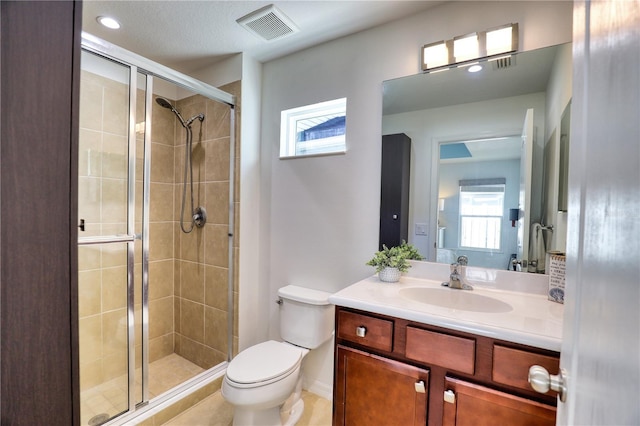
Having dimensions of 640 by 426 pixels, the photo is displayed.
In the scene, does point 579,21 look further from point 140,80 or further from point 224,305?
point 224,305

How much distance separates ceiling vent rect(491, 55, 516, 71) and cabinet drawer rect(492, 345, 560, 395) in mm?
1324

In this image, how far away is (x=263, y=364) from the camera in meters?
1.58

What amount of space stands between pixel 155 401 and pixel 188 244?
112 cm

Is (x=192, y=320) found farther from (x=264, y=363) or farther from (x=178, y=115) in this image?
(x=178, y=115)

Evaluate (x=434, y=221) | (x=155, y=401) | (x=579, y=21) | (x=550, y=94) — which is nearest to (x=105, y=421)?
(x=155, y=401)

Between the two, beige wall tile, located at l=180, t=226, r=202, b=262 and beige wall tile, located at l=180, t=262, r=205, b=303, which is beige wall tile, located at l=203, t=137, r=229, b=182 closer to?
beige wall tile, located at l=180, t=226, r=202, b=262

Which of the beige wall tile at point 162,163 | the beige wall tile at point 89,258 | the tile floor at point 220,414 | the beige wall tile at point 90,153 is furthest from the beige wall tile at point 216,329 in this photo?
the beige wall tile at point 90,153

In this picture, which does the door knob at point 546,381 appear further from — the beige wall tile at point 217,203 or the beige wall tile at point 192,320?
the beige wall tile at point 192,320

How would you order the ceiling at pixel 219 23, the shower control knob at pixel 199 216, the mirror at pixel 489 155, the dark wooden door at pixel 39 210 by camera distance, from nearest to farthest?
the dark wooden door at pixel 39 210
the mirror at pixel 489 155
the ceiling at pixel 219 23
the shower control knob at pixel 199 216

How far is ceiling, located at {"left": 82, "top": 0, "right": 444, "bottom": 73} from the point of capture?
1596 mm

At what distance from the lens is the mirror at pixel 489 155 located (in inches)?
53.6

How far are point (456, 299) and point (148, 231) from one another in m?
1.83

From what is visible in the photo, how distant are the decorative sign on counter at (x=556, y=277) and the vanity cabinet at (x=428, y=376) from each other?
45cm

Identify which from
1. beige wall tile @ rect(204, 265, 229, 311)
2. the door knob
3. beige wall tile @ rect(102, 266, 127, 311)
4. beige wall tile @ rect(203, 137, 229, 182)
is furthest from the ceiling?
the door knob
